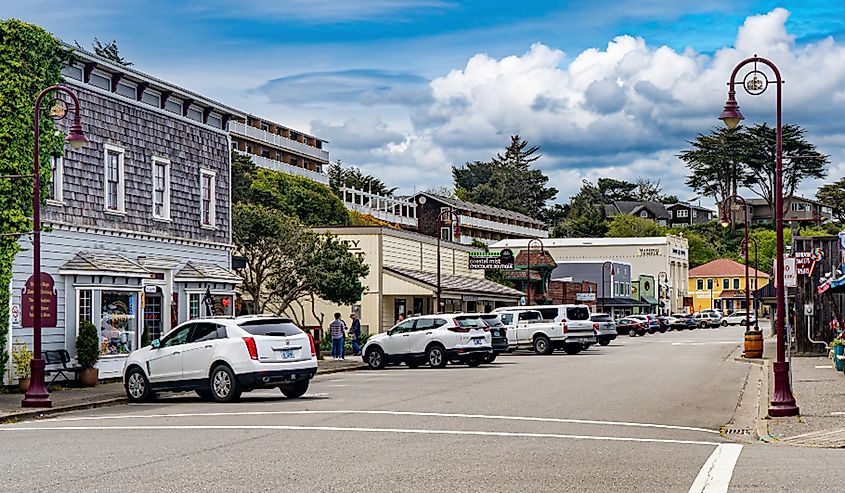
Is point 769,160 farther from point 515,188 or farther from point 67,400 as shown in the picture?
point 67,400

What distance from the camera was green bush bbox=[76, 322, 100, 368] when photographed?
92.6 feet

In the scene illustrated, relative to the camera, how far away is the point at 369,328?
188 feet

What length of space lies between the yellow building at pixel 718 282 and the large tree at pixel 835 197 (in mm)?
22419

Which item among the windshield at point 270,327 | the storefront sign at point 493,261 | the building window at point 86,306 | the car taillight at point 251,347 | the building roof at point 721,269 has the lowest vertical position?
the car taillight at point 251,347

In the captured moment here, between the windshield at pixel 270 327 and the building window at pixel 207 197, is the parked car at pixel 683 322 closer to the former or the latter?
the building window at pixel 207 197

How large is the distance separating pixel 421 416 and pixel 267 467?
6.79 m

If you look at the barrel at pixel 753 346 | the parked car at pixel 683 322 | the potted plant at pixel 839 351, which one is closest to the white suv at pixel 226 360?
the potted plant at pixel 839 351

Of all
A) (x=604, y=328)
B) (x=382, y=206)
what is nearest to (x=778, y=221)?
(x=604, y=328)

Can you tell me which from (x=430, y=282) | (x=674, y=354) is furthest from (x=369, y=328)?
(x=674, y=354)

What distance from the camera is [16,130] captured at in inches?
1034

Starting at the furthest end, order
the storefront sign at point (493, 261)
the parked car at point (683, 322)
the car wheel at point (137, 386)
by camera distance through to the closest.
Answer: the parked car at point (683, 322) < the storefront sign at point (493, 261) < the car wheel at point (137, 386)

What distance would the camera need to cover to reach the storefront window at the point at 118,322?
97.7ft

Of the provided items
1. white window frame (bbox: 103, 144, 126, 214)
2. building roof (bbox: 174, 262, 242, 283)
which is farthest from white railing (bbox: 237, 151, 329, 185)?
white window frame (bbox: 103, 144, 126, 214)

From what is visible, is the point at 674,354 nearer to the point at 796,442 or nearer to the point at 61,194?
the point at 61,194
